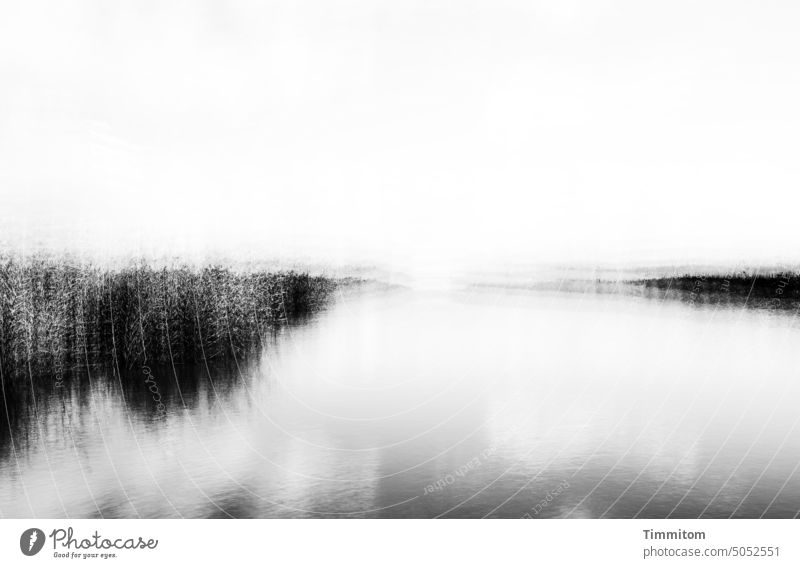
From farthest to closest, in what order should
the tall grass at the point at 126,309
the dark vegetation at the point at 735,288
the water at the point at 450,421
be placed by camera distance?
the tall grass at the point at 126,309 < the dark vegetation at the point at 735,288 < the water at the point at 450,421

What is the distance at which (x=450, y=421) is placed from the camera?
4.82 metres

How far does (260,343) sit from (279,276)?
64 cm

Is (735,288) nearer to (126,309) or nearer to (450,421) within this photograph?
(450,421)

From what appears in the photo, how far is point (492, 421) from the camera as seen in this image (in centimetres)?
491

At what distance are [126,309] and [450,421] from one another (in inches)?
108

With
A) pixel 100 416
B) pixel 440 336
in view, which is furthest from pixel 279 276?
pixel 100 416
